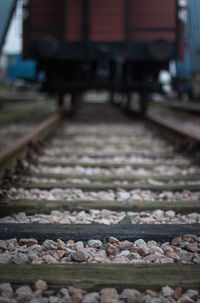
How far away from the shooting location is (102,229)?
159cm

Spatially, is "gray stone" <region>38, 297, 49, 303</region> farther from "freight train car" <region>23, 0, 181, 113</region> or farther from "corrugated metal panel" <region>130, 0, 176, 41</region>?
"corrugated metal panel" <region>130, 0, 176, 41</region>

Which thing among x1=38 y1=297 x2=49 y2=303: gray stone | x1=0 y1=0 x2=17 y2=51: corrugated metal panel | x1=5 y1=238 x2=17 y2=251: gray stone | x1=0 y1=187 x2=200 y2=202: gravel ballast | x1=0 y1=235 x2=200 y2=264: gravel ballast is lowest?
x1=38 y1=297 x2=49 y2=303: gray stone

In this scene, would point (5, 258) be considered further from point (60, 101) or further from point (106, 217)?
point (60, 101)

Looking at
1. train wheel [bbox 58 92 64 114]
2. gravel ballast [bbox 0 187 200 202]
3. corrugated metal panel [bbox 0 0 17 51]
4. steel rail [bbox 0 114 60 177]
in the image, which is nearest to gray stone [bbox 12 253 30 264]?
gravel ballast [bbox 0 187 200 202]

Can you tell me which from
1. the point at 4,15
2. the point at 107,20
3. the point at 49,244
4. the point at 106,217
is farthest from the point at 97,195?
the point at 107,20

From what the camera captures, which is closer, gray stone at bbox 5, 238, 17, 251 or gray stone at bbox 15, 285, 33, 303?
gray stone at bbox 15, 285, 33, 303

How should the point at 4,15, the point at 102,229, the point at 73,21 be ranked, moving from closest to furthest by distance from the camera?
1. the point at 102,229
2. the point at 4,15
3. the point at 73,21

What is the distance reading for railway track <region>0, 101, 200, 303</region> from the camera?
1.17 metres

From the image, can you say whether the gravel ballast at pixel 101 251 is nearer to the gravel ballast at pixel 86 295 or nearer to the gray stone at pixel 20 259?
the gray stone at pixel 20 259

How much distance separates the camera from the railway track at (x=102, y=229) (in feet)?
3.83

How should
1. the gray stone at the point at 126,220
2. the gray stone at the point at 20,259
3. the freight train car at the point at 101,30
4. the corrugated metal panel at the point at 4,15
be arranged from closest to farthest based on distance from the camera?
the gray stone at the point at 20,259 < the gray stone at the point at 126,220 < the corrugated metal panel at the point at 4,15 < the freight train car at the point at 101,30

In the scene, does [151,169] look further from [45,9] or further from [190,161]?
[45,9]

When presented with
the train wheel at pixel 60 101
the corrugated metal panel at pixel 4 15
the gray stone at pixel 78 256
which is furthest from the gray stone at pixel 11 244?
the train wheel at pixel 60 101

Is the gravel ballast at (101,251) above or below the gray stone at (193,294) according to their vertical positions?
above
